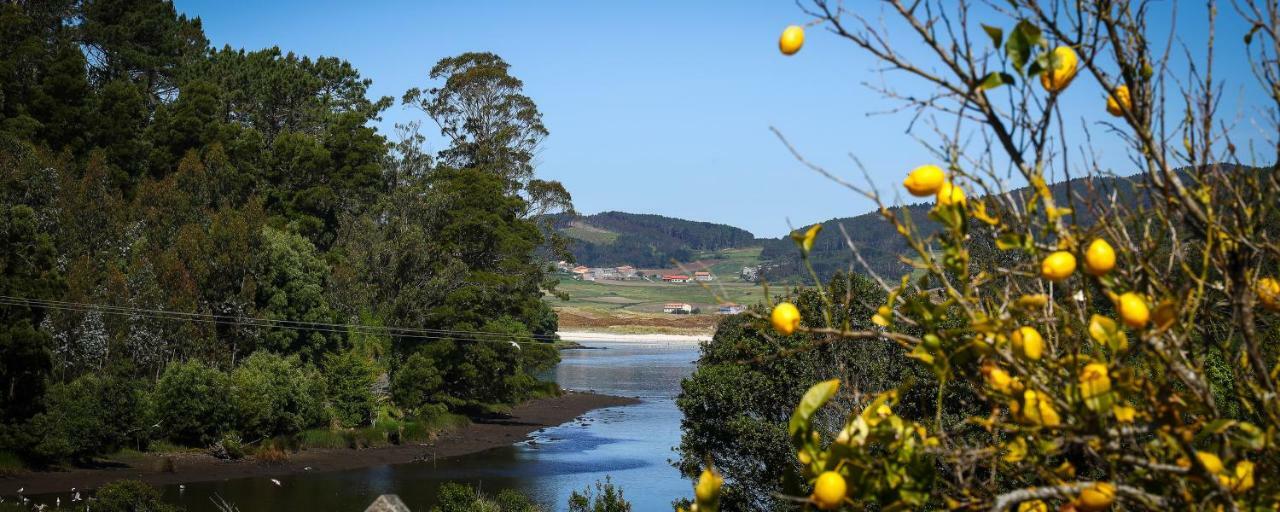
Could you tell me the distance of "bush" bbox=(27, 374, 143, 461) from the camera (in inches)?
921

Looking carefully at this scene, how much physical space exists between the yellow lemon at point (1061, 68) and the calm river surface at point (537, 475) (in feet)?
69.7

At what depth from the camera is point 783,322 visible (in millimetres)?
2111

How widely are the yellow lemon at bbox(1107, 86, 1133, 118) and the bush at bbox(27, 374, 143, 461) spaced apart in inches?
975

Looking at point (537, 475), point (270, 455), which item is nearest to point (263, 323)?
point (270, 455)

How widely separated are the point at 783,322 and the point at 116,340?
92.6 ft

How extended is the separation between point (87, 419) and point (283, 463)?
4.81m

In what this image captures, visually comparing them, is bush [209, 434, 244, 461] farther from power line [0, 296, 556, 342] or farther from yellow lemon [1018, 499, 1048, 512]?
yellow lemon [1018, 499, 1048, 512]

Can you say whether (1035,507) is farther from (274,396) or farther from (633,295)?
(633,295)

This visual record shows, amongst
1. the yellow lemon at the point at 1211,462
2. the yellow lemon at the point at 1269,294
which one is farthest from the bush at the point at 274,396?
the yellow lemon at the point at 1211,462

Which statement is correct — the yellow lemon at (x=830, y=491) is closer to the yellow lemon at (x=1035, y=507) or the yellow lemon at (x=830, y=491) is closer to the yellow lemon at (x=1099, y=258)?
the yellow lemon at (x=1035, y=507)

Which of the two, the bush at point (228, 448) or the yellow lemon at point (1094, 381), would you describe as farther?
the bush at point (228, 448)

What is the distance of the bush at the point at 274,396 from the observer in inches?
1105

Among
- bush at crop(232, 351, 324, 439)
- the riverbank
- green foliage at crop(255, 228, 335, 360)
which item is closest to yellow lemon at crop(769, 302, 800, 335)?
the riverbank

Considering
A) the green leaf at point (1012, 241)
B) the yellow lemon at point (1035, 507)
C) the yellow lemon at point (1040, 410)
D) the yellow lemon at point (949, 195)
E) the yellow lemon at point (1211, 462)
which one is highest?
the yellow lemon at point (949, 195)
